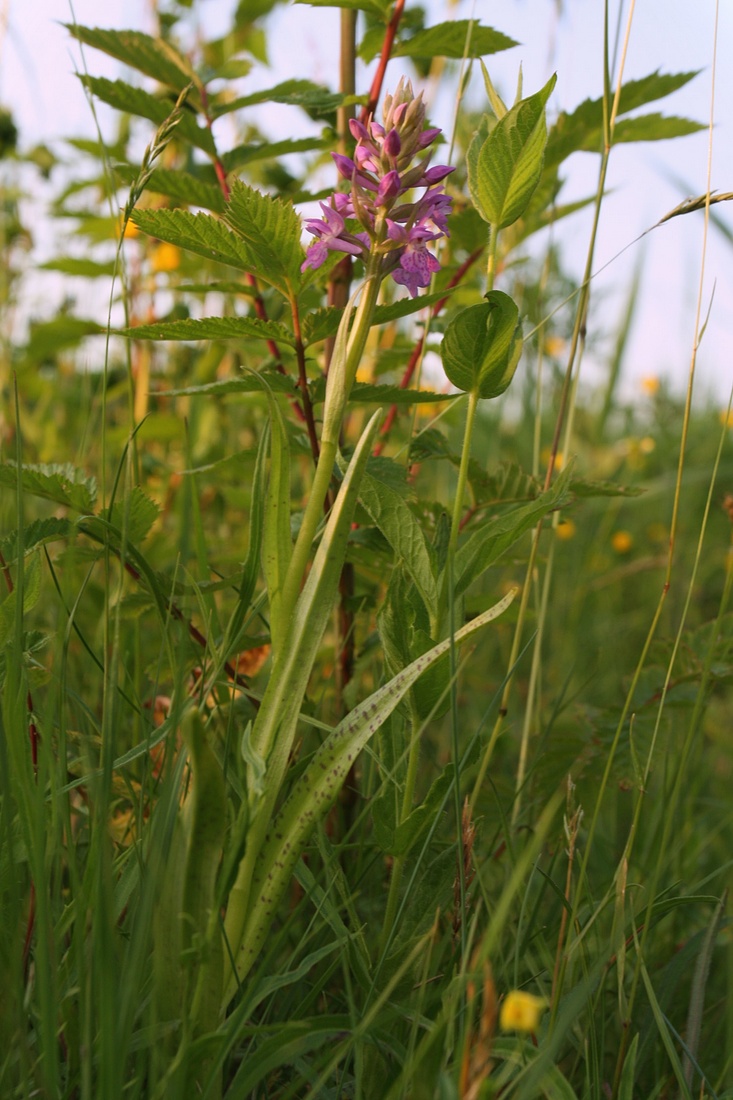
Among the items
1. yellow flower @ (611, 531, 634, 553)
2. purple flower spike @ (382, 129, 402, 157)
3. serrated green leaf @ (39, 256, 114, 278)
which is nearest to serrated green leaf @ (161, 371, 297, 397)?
purple flower spike @ (382, 129, 402, 157)

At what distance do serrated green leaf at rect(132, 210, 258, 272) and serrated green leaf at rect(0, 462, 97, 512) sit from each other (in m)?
0.25

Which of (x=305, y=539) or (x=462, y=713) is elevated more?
(x=305, y=539)

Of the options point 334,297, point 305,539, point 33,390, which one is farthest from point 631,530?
point 305,539

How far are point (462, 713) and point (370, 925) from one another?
2.73 feet

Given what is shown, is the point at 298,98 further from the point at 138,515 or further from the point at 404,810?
the point at 404,810

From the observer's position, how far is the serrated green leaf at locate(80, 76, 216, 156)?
1124 millimetres

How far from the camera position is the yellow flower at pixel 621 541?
9.29ft

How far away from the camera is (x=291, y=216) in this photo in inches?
31.8

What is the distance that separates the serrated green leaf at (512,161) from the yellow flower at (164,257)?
141 cm

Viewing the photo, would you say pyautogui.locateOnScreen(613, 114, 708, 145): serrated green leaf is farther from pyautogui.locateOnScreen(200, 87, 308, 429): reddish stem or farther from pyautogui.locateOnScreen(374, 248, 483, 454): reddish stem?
pyautogui.locateOnScreen(200, 87, 308, 429): reddish stem

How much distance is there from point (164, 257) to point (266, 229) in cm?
166

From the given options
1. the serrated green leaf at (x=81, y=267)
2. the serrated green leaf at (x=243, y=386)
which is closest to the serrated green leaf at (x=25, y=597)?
the serrated green leaf at (x=243, y=386)

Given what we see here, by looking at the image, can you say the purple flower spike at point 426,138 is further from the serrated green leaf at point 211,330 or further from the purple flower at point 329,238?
the serrated green leaf at point 211,330

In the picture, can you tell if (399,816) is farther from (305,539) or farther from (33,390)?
(33,390)
